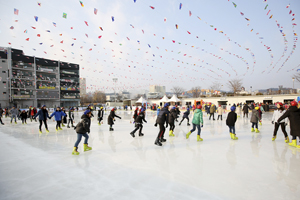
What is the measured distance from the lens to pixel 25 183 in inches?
129

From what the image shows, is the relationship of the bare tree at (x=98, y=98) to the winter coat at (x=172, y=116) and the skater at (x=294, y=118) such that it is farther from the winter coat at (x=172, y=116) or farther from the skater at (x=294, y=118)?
the skater at (x=294, y=118)

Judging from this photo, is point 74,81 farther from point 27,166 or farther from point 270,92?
point 27,166

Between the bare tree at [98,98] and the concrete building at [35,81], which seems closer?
the concrete building at [35,81]

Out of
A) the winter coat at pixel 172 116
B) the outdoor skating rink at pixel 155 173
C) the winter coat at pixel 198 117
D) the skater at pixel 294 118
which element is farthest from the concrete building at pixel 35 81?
the skater at pixel 294 118

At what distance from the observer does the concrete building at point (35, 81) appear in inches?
1555

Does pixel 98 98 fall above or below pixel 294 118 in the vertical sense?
above

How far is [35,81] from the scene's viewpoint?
146 ft

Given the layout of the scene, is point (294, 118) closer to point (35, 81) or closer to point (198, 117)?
point (198, 117)

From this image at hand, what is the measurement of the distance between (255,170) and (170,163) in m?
1.80


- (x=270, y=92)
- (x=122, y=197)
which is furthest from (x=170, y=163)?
(x=270, y=92)

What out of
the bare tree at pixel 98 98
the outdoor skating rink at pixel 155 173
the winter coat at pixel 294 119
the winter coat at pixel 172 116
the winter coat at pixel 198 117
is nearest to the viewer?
the outdoor skating rink at pixel 155 173

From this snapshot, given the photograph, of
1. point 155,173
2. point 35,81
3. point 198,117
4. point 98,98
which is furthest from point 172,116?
point 98,98

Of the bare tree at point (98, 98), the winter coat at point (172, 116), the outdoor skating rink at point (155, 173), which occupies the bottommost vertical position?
the outdoor skating rink at point (155, 173)

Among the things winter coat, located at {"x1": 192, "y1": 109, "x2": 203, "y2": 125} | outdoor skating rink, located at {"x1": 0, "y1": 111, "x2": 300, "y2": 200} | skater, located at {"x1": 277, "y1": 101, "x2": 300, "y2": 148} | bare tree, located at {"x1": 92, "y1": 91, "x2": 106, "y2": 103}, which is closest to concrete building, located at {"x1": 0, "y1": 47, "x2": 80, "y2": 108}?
bare tree, located at {"x1": 92, "y1": 91, "x2": 106, "y2": 103}
